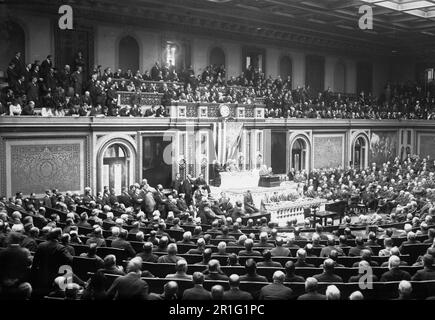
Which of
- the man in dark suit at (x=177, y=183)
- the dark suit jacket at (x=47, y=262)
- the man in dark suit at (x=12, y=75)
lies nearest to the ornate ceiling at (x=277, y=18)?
the man in dark suit at (x=12, y=75)

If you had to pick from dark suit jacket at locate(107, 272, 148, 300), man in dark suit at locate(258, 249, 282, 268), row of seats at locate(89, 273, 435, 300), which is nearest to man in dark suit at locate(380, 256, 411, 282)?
row of seats at locate(89, 273, 435, 300)

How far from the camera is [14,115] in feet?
59.0

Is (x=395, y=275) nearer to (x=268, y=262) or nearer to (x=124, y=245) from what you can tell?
(x=268, y=262)

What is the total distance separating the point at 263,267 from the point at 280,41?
26.4 meters

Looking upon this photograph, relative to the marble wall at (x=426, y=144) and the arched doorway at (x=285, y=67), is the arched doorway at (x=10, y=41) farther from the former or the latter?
the marble wall at (x=426, y=144)

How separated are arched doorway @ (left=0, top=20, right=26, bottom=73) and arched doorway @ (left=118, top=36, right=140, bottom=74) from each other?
524cm

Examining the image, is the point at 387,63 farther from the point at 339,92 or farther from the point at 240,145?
the point at 240,145

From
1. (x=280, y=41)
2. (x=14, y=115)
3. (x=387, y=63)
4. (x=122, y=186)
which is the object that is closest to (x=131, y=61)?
(x=122, y=186)

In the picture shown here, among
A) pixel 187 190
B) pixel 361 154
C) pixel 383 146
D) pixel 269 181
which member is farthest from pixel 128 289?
pixel 383 146

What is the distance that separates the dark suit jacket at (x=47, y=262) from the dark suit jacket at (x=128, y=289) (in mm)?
2029

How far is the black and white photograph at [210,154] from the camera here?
829cm

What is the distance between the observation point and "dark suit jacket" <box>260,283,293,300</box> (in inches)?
281

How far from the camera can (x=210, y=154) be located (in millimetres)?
24641

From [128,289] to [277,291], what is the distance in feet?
7.28
